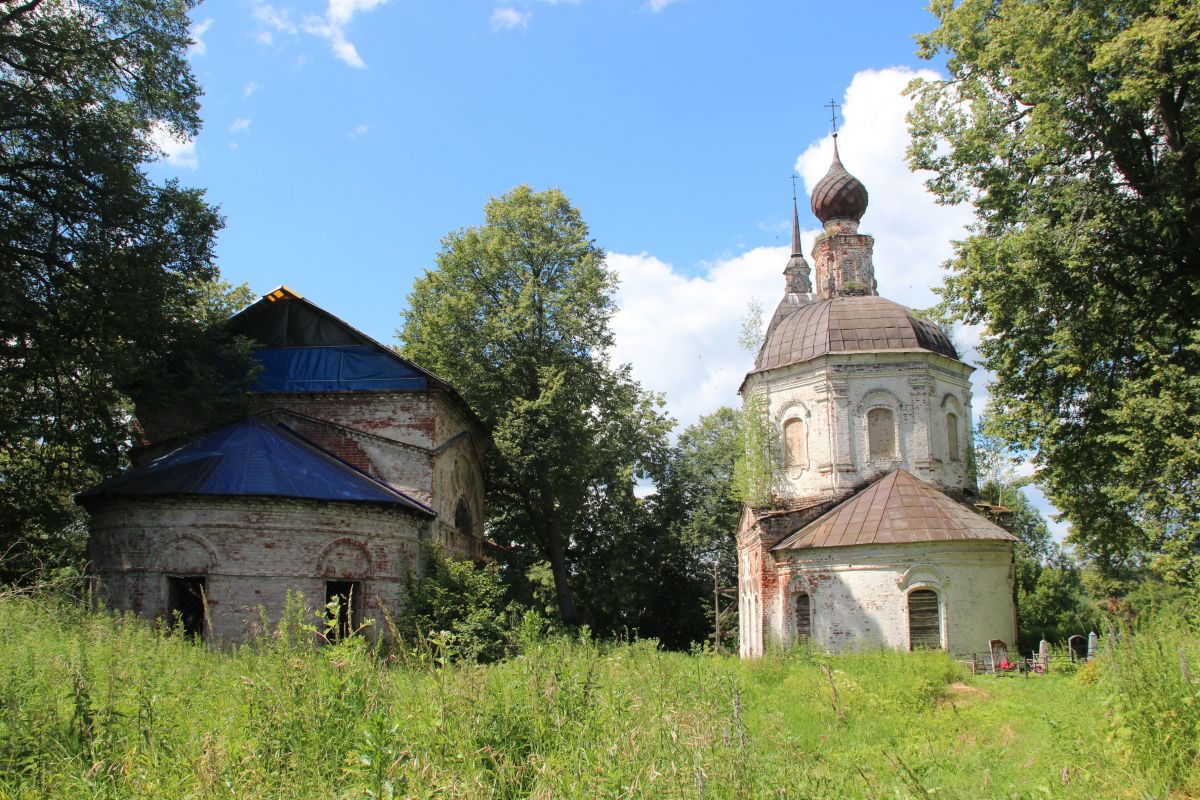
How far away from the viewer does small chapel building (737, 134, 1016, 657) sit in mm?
18250

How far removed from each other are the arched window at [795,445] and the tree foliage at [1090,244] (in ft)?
22.7

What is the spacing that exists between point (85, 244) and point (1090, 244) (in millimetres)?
17050

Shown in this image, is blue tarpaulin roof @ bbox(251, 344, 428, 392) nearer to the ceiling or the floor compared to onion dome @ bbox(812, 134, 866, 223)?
nearer to the floor

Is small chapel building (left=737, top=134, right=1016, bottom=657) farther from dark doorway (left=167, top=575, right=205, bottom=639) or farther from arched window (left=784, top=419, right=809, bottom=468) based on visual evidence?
dark doorway (left=167, top=575, right=205, bottom=639)

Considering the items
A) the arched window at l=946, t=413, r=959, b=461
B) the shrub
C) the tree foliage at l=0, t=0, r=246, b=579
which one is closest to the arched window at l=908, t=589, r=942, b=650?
the arched window at l=946, t=413, r=959, b=461

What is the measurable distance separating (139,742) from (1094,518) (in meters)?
15.4

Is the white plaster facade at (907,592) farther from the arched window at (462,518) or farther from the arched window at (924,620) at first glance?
the arched window at (462,518)

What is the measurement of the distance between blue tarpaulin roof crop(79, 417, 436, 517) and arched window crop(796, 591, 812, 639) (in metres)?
8.67

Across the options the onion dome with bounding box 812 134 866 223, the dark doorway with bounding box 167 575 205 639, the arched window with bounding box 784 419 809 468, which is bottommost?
the dark doorway with bounding box 167 575 205 639

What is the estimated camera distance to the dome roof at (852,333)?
2200 centimetres

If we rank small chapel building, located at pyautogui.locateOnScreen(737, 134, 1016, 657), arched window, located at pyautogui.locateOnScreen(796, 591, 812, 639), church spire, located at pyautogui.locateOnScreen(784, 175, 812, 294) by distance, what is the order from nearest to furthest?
small chapel building, located at pyautogui.locateOnScreen(737, 134, 1016, 657), arched window, located at pyautogui.locateOnScreen(796, 591, 812, 639), church spire, located at pyautogui.locateOnScreen(784, 175, 812, 294)

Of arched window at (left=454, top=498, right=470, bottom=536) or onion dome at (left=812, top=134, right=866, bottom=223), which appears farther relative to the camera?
onion dome at (left=812, top=134, right=866, bottom=223)

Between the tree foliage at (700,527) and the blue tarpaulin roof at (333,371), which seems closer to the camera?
the blue tarpaulin roof at (333,371)

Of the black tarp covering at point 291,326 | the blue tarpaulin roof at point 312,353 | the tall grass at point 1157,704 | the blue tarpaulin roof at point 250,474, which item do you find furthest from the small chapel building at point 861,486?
the tall grass at point 1157,704
